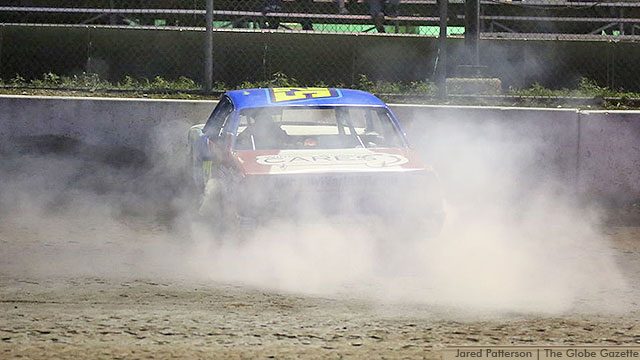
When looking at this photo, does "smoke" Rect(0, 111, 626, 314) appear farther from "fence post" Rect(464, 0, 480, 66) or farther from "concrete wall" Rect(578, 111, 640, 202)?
"fence post" Rect(464, 0, 480, 66)

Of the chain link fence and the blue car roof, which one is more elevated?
the chain link fence

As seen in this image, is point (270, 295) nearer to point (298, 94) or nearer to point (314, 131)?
point (298, 94)

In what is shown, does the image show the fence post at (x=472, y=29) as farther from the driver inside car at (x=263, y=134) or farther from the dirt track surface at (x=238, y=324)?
the dirt track surface at (x=238, y=324)

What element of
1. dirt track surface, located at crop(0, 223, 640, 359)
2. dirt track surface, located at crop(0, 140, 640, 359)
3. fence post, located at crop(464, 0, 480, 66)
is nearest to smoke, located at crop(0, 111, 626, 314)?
dirt track surface, located at crop(0, 140, 640, 359)

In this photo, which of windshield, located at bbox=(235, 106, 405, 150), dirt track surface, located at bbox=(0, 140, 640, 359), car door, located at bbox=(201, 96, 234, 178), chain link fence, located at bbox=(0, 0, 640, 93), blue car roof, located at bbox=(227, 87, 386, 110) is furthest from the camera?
chain link fence, located at bbox=(0, 0, 640, 93)

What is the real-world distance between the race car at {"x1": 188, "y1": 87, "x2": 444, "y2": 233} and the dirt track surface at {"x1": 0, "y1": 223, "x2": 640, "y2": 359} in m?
0.80

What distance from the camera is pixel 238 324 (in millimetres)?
5301

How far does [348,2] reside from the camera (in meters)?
15.6

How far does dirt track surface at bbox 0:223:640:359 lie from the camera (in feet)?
15.9

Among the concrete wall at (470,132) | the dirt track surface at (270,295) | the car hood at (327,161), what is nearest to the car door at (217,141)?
the car hood at (327,161)

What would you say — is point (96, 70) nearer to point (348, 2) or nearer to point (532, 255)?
point (348, 2)

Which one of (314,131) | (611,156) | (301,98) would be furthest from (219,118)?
(611,156)

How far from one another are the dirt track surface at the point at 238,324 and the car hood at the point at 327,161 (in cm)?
101

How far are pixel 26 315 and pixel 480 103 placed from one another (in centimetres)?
694
